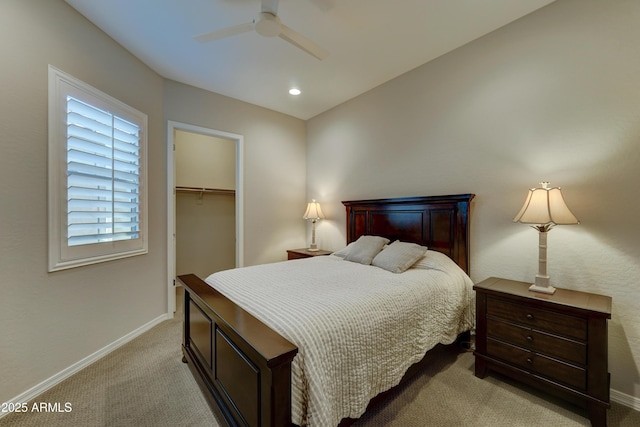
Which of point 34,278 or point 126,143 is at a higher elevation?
point 126,143

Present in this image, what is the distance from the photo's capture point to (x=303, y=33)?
7.89 feet

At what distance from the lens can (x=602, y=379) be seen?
5.07ft

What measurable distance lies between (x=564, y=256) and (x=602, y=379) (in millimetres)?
841

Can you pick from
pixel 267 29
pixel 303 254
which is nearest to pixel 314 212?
pixel 303 254

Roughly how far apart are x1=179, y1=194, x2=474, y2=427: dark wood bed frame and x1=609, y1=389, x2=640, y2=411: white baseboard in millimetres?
1200

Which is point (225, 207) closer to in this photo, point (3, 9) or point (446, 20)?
point (3, 9)

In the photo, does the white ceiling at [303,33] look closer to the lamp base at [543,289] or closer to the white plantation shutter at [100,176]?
the white plantation shutter at [100,176]

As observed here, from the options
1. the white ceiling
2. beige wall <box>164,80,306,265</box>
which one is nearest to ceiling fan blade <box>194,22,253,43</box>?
the white ceiling

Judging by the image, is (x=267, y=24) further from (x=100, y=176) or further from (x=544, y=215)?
(x=544, y=215)

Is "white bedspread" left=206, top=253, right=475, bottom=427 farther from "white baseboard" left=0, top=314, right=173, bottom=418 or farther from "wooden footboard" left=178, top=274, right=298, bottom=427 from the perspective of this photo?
"white baseboard" left=0, top=314, right=173, bottom=418

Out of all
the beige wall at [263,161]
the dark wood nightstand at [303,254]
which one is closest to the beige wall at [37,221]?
the beige wall at [263,161]

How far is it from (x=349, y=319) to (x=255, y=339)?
53 centimetres

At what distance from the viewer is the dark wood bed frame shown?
1096 millimetres

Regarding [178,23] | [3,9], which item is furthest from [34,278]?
[178,23]
